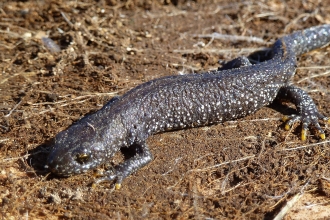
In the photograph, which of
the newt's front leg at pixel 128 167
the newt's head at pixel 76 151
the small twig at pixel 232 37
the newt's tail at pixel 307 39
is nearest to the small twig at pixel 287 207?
the newt's front leg at pixel 128 167

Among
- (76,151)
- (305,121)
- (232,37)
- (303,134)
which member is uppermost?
(232,37)

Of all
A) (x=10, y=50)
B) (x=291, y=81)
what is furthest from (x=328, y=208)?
(x=10, y=50)

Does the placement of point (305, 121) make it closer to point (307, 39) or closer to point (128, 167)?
point (307, 39)

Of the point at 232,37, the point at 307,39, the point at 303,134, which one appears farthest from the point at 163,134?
the point at 307,39

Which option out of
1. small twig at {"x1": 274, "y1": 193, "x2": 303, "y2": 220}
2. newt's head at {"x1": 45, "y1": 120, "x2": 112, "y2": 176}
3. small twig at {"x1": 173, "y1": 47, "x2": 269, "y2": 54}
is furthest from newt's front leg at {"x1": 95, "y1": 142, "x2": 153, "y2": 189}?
small twig at {"x1": 173, "y1": 47, "x2": 269, "y2": 54}

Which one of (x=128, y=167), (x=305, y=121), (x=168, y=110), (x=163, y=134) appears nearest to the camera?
(x=128, y=167)

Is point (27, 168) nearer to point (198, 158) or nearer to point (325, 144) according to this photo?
point (198, 158)
